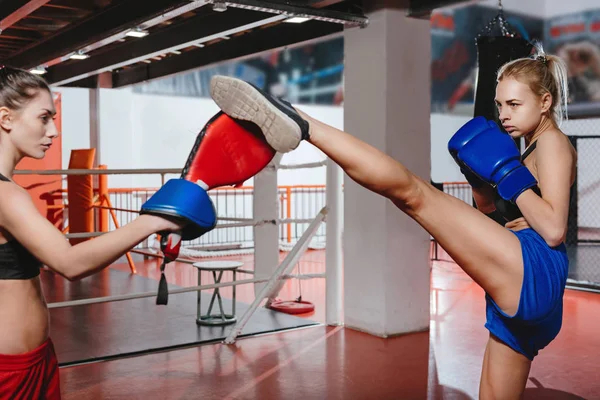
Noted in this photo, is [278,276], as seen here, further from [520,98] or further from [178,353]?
[520,98]

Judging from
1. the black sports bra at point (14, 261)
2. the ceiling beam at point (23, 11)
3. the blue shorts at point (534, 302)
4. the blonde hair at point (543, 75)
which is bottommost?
the blue shorts at point (534, 302)

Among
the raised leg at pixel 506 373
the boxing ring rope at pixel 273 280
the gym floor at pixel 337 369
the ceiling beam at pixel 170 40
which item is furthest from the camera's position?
the ceiling beam at pixel 170 40

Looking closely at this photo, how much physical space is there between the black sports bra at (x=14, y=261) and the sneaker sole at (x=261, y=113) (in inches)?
19.7

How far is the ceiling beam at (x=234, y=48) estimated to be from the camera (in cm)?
469

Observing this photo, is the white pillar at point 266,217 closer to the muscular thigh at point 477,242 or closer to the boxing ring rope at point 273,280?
the boxing ring rope at point 273,280

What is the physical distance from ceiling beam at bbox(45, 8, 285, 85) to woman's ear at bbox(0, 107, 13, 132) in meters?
2.95

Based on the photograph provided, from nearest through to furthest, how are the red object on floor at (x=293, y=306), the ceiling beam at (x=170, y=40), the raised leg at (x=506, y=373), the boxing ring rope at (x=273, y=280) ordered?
the raised leg at (x=506, y=373) < the boxing ring rope at (x=273, y=280) < the ceiling beam at (x=170, y=40) < the red object on floor at (x=293, y=306)

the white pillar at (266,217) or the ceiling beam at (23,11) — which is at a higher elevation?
the ceiling beam at (23,11)

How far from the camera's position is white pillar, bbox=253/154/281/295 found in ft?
14.8

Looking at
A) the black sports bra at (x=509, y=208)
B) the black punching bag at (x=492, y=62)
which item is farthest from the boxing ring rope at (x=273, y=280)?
the black sports bra at (x=509, y=208)

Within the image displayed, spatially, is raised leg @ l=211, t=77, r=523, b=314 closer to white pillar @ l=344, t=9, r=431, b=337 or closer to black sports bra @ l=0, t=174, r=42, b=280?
black sports bra @ l=0, t=174, r=42, b=280

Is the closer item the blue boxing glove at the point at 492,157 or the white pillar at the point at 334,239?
the blue boxing glove at the point at 492,157

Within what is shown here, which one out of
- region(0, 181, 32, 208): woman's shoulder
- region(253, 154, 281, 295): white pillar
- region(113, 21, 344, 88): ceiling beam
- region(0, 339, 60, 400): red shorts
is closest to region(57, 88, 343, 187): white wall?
region(113, 21, 344, 88): ceiling beam

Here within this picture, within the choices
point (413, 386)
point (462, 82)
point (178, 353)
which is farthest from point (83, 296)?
point (462, 82)
